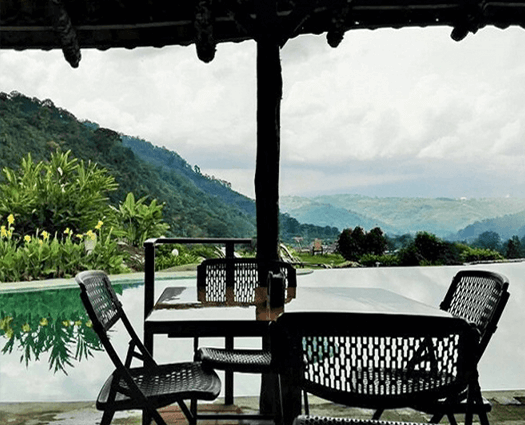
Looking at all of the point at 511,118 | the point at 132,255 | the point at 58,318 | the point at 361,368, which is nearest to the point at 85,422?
the point at 361,368

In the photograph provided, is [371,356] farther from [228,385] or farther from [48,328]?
[48,328]

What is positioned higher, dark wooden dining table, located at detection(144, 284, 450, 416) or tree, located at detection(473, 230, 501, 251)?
tree, located at detection(473, 230, 501, 251)

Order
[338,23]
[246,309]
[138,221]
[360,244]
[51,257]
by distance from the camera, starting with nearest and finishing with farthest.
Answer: [246,309] → [338,23] → [51,257] → [138,221] → [360,244]

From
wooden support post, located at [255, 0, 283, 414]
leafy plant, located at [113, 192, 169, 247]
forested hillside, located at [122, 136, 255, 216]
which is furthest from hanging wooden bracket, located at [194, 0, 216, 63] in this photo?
forested hillside, located at [122, 136, 255, 216]

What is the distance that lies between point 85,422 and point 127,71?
28.8 metres

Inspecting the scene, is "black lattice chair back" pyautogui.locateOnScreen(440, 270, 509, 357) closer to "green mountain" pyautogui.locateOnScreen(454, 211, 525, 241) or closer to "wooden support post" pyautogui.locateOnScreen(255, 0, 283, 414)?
"wooden support post" pyautogui.locateOnScreen(255, 0, 283, 414)

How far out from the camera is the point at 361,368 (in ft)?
4.35

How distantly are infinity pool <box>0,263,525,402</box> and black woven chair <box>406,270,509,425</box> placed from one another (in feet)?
1.57

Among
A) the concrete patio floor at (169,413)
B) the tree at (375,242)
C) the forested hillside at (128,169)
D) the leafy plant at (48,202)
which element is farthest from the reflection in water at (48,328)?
the forested hillside at (128,169)

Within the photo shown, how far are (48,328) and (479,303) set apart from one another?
531 centimetres

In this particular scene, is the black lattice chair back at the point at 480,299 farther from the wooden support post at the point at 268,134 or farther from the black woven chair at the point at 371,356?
the wooden support post at the point at 268,134

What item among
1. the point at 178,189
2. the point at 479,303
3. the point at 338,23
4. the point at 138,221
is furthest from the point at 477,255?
the point at 479,303

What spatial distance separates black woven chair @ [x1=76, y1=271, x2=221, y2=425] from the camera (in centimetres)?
195

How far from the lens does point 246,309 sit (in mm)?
2238
